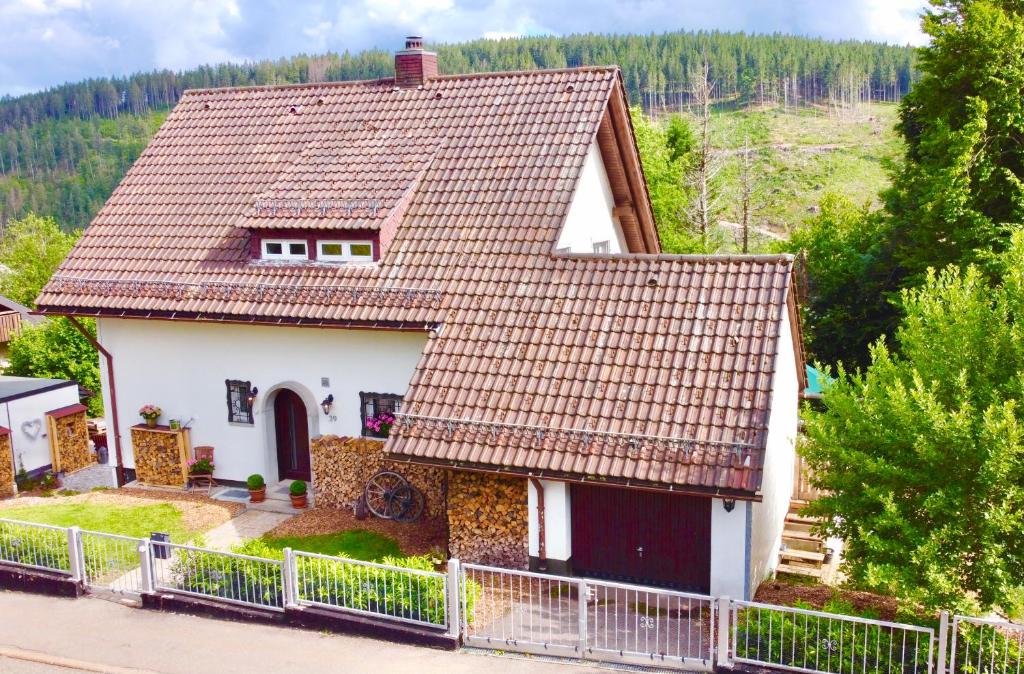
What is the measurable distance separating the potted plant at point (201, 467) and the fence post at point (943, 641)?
12883 millimetres

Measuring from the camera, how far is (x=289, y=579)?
1177 centimetres

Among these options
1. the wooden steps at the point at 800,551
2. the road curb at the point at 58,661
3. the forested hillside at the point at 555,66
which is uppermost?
the forested hillside at the point at 555,66

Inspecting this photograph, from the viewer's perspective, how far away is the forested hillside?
11488cm

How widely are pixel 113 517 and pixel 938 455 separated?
13.3m

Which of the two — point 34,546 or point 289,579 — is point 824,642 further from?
point 34,546

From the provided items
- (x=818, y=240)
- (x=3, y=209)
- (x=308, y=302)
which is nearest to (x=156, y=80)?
(x=3, y=209)

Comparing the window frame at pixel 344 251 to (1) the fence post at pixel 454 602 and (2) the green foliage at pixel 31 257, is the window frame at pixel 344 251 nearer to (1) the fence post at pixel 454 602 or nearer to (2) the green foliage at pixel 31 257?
(1) the fence post at pixel 454 602

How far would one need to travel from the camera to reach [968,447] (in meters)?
9.64

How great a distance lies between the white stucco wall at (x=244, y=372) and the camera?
15.8 metres

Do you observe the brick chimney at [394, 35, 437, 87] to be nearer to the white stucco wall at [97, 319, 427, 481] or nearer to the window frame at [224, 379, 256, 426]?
the white stucco wall at [97, 319, 427, 481]

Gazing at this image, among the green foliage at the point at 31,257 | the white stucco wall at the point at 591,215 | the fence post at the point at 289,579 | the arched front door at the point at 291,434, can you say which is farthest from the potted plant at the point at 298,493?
the green foliage at the point at 31,257

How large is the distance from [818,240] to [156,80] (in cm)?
16421

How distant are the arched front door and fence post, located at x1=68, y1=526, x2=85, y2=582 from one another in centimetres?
469

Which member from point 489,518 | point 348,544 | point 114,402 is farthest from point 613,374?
point 114,402
